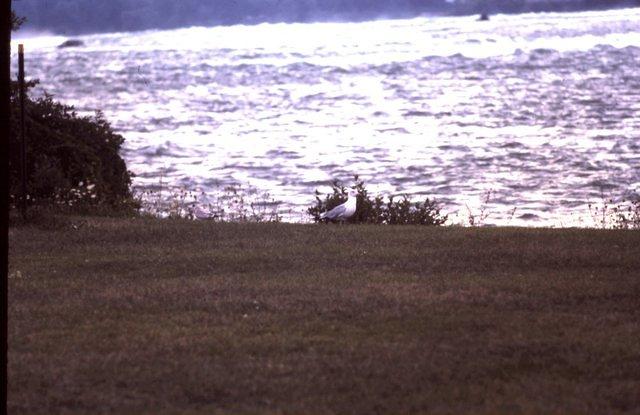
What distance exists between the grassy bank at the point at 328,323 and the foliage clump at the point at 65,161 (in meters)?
3.42

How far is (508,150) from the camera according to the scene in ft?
98.4

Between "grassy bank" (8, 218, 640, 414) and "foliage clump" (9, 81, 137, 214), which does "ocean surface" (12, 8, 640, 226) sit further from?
"grassy bank" (8, 218, 640, 414)

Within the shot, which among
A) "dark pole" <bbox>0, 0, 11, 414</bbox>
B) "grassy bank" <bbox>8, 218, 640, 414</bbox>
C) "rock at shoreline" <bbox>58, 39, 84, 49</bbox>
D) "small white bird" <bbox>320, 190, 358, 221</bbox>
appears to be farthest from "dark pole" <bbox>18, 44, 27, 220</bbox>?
"rock at shoreline" <bbox>58, 39, 84, 49</bbox>

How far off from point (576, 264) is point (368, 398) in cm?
510

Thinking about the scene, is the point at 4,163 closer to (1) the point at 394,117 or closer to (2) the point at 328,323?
(2) the point at 328,323

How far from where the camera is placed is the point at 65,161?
18.3 m

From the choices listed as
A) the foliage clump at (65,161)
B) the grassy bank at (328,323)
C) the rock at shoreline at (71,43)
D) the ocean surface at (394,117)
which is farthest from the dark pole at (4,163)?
the rock at shoreline at (71,43)

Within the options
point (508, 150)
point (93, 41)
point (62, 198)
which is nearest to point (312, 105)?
point (508, 150)

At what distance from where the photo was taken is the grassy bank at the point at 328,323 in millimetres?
7559

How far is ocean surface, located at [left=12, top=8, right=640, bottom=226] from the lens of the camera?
24.3 meters

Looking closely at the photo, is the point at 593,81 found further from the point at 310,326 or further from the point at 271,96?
the point at 310,326

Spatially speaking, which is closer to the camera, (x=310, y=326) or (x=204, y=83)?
(x=310, y=326)

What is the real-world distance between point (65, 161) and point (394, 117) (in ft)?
74.1

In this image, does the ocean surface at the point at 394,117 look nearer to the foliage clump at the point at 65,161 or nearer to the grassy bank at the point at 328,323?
the foliage clump at the point at 65,161
